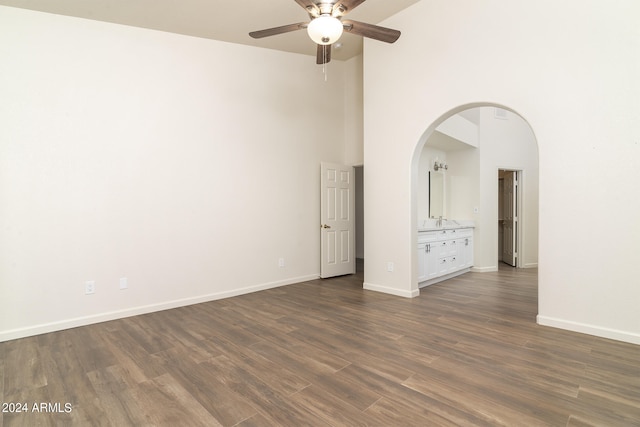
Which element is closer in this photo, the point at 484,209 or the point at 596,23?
the point at 596,23

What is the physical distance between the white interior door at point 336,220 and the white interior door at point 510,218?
371 cm

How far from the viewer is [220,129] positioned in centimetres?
457

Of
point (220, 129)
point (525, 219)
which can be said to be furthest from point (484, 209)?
point (220, 129)

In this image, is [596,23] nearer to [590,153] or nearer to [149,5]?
[590,153]

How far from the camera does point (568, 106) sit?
10.3ft

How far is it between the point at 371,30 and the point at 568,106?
2.07 m

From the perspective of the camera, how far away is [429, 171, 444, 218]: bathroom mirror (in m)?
6.89

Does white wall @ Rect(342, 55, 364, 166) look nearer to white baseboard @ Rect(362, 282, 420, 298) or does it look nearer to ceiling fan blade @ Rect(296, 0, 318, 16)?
white baseboard @ Rect(362, 282, 420, 298)

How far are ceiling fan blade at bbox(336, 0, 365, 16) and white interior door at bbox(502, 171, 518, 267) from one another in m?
5.92

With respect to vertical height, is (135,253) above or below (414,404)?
above

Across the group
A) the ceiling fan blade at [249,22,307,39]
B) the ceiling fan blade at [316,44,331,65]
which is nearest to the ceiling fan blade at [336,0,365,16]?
the ceiling fan blade at [249,22,307,39]

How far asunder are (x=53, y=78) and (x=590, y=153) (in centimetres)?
549

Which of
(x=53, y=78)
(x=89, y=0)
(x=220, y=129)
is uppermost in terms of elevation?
(x=89, y=0)

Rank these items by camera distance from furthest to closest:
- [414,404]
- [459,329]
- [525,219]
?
1. [525,219]
2. [459,329]
3. [414,404]
